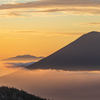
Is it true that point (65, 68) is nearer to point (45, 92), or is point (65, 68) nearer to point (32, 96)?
point (45, 92)

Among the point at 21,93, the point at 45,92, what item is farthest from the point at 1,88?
the point at 45,92

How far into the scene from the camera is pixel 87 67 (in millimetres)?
199250

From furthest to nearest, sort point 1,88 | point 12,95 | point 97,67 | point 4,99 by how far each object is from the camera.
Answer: point 97,67 → point 1,88 → point 12,95 → point 4,99

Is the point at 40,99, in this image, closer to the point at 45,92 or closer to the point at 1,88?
the point at 1,88

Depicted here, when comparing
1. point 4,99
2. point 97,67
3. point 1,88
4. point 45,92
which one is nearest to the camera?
point 4,99

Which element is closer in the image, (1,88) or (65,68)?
(1,88)

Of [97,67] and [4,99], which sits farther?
[97,67]

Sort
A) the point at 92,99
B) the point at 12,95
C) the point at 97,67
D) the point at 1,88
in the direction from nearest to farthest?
the point at 12,95, the point at 1,88, the point at 92,99, the point at 97,67

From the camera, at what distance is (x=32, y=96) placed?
3884 centimetres

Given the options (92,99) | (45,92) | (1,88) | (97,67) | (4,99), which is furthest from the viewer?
(97,67)

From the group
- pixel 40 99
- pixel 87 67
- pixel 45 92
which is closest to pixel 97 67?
pixel 87 67

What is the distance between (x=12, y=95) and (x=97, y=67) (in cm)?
16211

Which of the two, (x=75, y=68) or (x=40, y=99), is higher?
(x=75, y=68)

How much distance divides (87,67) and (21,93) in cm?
16347
